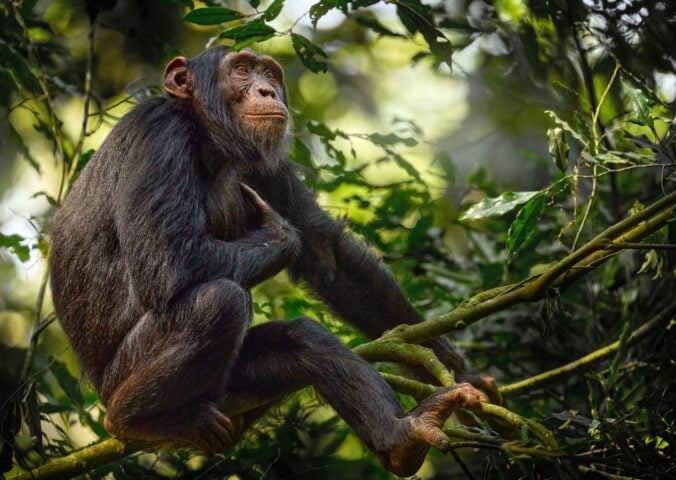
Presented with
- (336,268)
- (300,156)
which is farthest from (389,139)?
(336,268)

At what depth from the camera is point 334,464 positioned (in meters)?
6.02

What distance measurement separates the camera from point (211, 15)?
5.12 m

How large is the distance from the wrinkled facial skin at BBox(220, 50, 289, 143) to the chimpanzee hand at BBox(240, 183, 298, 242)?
1.44 feet

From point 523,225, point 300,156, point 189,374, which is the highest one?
point 300,156

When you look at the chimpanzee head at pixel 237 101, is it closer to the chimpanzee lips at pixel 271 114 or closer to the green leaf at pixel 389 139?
the chimpanzee lips at pixel 271 114

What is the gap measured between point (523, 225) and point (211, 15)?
7.84 ft

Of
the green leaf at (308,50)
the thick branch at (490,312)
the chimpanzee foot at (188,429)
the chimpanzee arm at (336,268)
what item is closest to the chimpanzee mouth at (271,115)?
the green leaf at (308,50)

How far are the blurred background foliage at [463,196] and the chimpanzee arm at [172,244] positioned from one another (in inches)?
40.5

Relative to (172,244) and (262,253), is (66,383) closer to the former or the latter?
(172,244)

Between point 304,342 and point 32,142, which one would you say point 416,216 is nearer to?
point 304,342

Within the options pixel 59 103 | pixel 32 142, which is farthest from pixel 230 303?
pixel 32 142

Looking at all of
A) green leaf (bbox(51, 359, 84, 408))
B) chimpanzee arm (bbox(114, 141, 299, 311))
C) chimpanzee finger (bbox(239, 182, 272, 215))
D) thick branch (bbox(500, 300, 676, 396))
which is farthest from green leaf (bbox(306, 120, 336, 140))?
green leaf (bbox(51, 359, 84, 408))

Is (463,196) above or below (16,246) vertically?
below

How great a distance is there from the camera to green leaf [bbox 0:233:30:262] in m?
6.22
